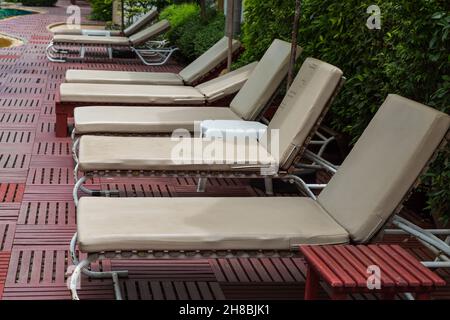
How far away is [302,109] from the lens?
484 centimetres

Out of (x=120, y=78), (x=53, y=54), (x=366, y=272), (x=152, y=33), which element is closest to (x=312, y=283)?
(x=366, y=272)

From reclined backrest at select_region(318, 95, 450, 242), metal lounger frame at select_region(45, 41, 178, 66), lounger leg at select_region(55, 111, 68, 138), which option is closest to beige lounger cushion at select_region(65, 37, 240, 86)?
lounger leg at select_region(55, 111, 68, 138)

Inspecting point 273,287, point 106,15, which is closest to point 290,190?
point 273,287

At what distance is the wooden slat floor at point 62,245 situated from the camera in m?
3.96

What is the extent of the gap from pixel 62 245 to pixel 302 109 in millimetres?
1752

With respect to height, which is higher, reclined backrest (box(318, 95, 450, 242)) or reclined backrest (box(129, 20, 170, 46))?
reclined backrest (box(318, 95, 450, 242))

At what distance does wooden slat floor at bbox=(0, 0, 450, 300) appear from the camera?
396 cm

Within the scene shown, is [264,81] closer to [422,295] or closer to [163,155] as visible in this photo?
[163,155]

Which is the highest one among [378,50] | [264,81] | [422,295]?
[378,50]

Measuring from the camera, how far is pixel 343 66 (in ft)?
19.4

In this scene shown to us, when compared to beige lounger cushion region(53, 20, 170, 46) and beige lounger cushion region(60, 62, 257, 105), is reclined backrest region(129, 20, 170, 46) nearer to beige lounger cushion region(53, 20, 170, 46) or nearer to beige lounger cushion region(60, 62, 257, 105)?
beige lounger cushion region(53, 20, 170, 46)

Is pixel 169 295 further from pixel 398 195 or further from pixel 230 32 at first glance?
pixel 230 32

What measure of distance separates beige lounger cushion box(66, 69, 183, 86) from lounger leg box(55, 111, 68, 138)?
3.08 ft

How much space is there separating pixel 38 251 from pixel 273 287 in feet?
4.62
